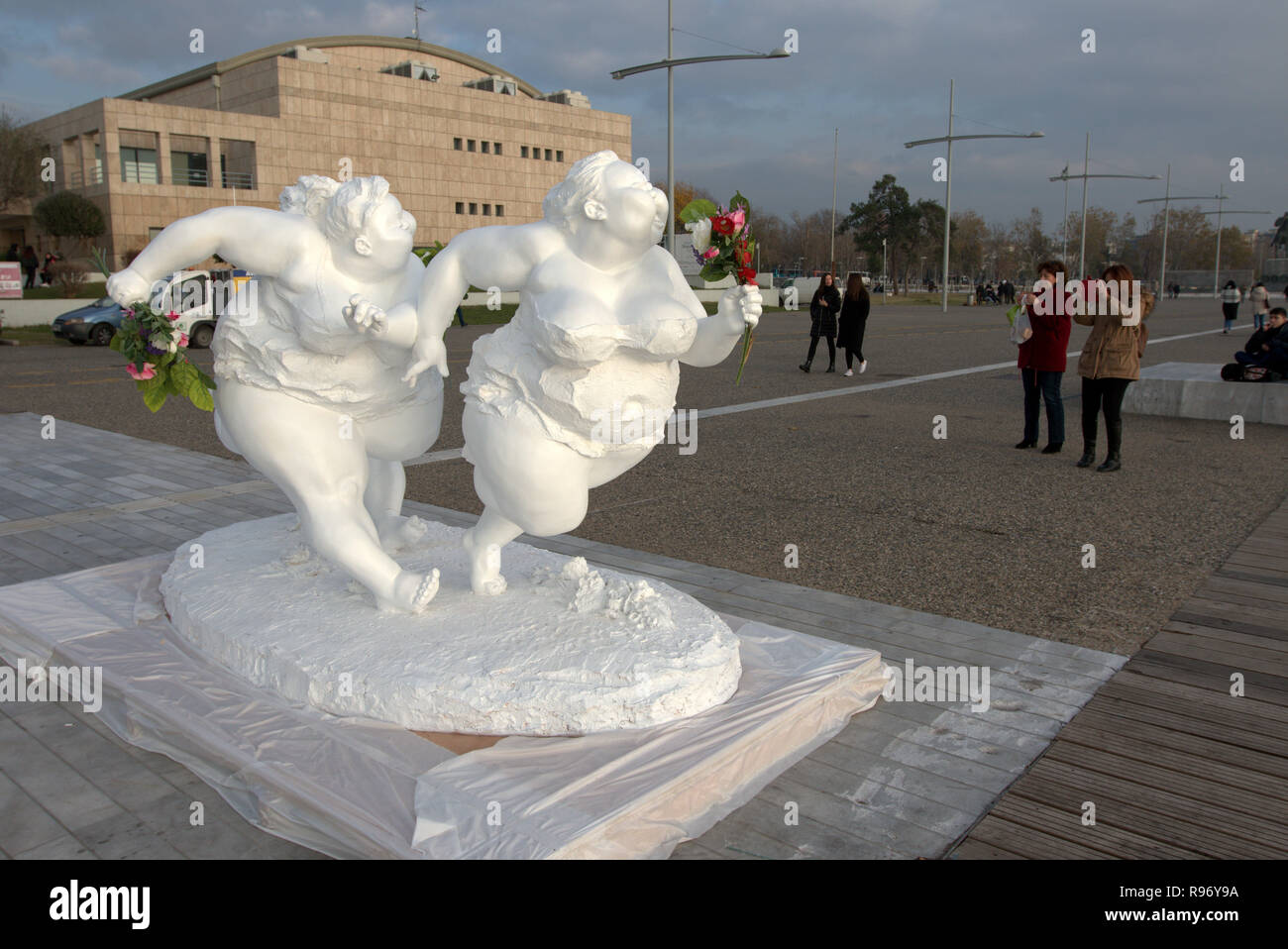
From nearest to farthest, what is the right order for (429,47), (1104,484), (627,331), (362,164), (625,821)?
(625,821)
(627,331)
(1104,484)
(362,164)
(429,47)

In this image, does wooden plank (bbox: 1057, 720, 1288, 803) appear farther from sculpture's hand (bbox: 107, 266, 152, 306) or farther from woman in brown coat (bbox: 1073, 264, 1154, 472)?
woman in brown coat (bbox: 1073, 264, 1154, 472)

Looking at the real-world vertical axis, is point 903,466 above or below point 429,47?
below

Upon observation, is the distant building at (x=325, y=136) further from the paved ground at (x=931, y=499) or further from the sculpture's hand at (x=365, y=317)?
the sculpture's hand at (x=365, y=317)

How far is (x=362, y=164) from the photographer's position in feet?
140

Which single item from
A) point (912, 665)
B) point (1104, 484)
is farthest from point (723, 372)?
point (912, 665)

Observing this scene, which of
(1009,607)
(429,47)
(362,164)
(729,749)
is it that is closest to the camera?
(729,749)

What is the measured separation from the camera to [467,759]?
2.79m

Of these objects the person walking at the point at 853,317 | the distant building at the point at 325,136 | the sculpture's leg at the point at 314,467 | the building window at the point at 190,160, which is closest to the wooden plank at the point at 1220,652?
the sculpture's leg at the point at 314,467

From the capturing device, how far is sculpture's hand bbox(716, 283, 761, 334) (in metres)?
3.06

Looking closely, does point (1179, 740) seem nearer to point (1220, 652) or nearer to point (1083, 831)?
point (1083, 831)

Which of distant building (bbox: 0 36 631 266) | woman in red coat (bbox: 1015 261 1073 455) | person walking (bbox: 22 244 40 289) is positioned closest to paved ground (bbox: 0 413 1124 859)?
woman in red coat (bbox: 1015 261 1073 455)

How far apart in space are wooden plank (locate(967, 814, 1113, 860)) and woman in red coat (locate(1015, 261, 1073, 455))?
6130 millimetres

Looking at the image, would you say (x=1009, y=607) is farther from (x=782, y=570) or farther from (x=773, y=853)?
(x=773, y=853)

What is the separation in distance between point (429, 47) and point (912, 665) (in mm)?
52256
